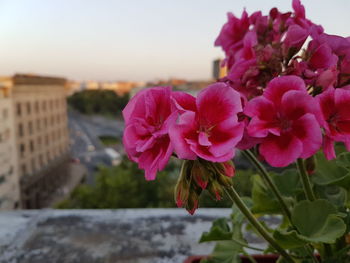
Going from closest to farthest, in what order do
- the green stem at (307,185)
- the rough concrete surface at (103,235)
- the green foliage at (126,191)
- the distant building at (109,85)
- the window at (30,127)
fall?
the green stem at (307,185) < the rough concrete surface at (103,235) < the green foliage at (126,191) < the window at (30,127) < the distant building at (109,85)

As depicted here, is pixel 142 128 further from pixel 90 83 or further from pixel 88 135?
pixel 90 83

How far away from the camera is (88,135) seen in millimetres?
30484

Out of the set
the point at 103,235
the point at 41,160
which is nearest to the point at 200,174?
the point at 103,235

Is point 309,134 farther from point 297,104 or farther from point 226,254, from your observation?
point 226,254

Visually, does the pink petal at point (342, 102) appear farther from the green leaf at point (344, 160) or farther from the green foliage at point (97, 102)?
the green foliage at point (97, 102)

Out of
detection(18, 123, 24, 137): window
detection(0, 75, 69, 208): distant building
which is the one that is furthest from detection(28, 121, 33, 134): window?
detection(18, 123, 24, 137): window

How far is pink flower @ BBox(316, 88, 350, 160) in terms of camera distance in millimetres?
285

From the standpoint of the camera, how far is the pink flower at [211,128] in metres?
0.25

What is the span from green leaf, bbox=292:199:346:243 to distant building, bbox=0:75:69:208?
14383 mm

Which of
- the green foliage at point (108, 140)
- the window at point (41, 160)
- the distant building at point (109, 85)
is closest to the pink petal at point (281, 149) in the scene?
the window at point (41, 160)

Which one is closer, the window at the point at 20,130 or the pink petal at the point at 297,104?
the pink petal at the point at 297,104

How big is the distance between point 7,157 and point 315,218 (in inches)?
530

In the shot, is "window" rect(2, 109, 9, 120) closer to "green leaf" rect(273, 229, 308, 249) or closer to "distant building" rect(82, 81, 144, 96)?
"green leaf" rect(273, 229, 308, 249)

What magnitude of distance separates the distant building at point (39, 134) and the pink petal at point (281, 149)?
14422 millimetres
